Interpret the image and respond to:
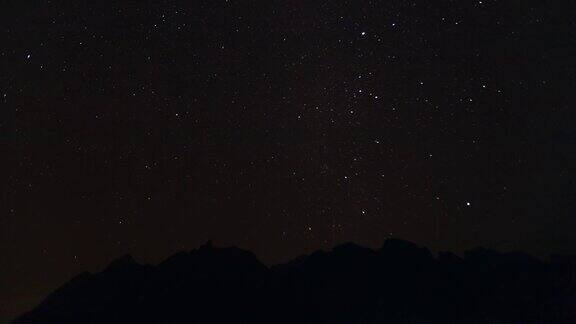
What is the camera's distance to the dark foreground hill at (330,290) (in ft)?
175

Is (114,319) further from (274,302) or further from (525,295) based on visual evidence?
(525,295)

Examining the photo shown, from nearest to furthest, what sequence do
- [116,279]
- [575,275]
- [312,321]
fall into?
[312,321], [575,275], [116,279]

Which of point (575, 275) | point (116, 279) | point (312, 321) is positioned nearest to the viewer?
point (312, 321)

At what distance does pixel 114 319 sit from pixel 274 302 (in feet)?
37.7

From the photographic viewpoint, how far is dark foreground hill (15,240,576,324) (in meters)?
53.2

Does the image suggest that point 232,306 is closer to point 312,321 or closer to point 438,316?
point 312,321

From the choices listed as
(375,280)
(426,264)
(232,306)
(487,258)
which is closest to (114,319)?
(232,306)

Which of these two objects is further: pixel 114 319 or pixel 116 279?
pixel 116 279

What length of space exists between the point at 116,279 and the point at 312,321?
17.5 m

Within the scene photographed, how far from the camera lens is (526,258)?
61594 millimetres

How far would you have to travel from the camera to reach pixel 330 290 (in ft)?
191

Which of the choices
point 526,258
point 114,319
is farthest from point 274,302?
point 526,258

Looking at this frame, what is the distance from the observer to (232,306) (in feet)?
178

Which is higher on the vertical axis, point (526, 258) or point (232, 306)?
point (526, 258)
